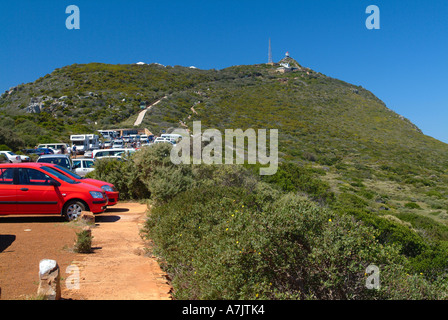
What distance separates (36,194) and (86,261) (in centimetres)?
340

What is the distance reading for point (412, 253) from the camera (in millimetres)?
10500

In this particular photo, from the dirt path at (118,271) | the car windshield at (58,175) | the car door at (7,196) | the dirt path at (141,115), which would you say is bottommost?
the dirt path at (118,271)

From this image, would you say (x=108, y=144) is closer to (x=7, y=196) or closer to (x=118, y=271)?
(x=7, y=196)

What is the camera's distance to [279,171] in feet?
62.2

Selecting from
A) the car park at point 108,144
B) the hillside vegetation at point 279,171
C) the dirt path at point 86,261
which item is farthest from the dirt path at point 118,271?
the car park at point 108,144

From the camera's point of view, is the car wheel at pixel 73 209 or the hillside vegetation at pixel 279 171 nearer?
the hillside vegetation at pixel 279 171

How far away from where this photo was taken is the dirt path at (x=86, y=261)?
495cm

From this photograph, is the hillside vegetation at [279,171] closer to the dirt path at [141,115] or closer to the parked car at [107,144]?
the dirt path at [141,115]

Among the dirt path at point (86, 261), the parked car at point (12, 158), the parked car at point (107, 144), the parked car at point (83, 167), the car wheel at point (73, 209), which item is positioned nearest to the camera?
the dirt path at point (86, 261)

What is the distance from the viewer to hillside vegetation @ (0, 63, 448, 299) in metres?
4.29
